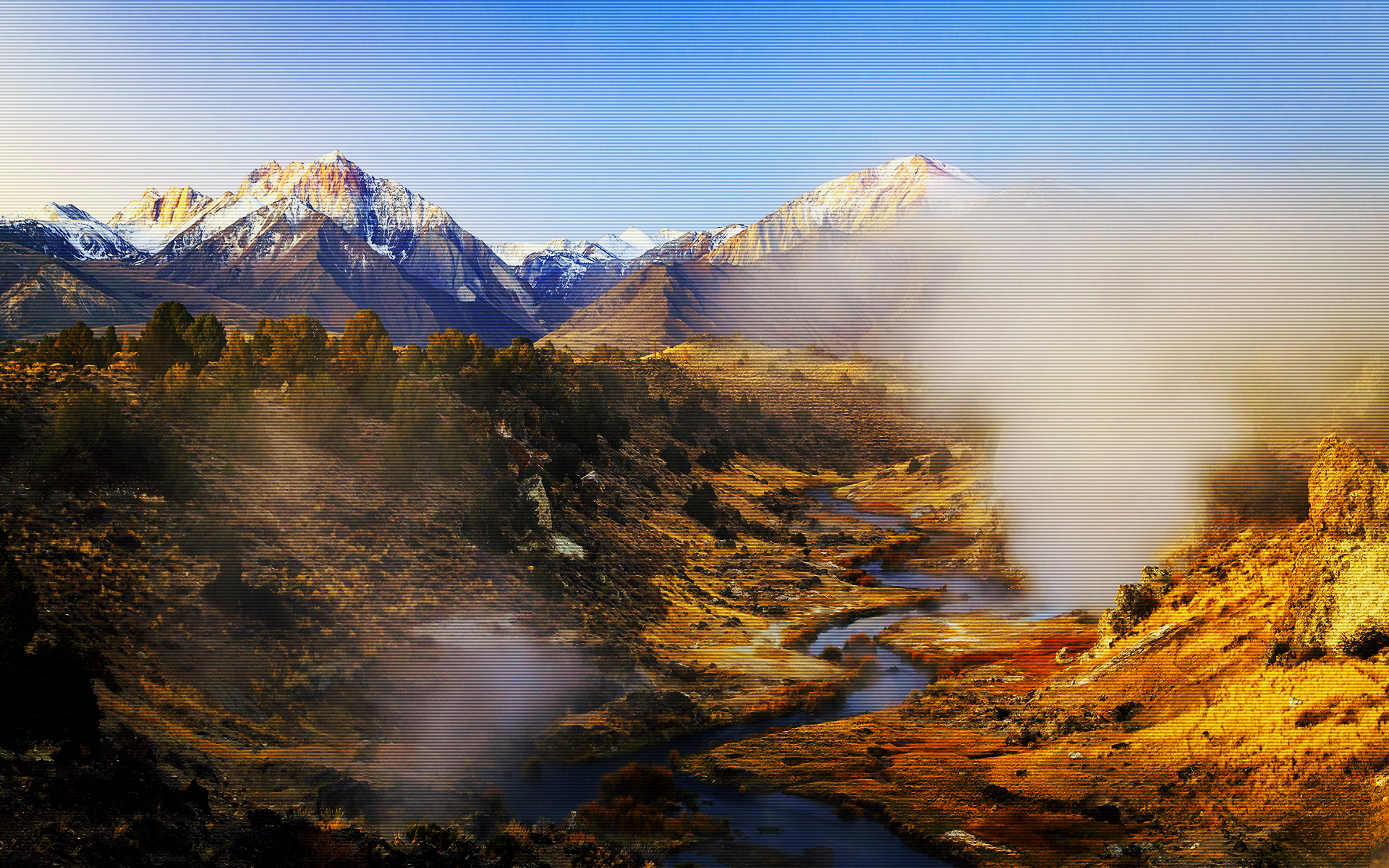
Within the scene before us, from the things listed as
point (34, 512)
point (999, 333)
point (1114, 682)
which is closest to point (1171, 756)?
point (1114, 682)

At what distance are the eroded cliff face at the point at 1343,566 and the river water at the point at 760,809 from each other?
48.8 ft

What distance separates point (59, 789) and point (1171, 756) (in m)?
31.9

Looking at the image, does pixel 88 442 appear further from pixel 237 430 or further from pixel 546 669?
pixel 546 669

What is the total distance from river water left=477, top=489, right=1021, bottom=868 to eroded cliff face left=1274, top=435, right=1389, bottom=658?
586 inches

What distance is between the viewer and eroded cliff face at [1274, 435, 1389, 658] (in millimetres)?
23266

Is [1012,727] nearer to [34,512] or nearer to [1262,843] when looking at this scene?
[1262,843]

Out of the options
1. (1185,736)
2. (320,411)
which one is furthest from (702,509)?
(1185,736)

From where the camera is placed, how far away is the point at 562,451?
63594mm

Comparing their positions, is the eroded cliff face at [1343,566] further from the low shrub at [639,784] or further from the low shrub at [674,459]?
the low shrub at [674,459]

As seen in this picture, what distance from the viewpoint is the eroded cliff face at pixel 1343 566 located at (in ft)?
76.3

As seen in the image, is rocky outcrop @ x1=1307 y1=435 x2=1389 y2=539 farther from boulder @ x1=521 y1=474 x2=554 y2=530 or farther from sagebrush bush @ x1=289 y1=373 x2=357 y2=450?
sagebrush bush @ x1=289 y1=373 x2=357 y2=450

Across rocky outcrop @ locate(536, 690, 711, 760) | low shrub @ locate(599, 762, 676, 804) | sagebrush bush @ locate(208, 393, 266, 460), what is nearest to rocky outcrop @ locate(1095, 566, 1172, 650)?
rocky outcrop @ locate(536, 690, 711, 760)

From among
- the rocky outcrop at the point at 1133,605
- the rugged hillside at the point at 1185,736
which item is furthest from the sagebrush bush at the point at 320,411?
the rocky outcrop at the point at 1133,605

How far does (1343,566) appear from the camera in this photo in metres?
24.7
